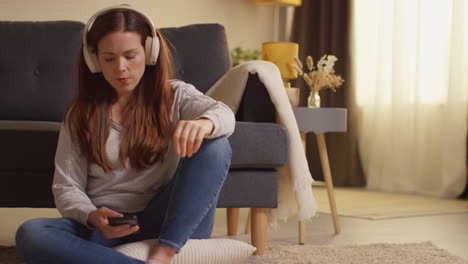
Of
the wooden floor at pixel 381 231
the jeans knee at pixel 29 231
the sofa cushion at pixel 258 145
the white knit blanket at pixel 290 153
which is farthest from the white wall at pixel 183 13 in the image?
the jeans knee at pixel 29 231

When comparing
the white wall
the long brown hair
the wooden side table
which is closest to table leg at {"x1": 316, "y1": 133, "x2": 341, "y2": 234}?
the wooden side table

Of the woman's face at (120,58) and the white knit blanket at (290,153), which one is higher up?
the woman's face at (120,58)

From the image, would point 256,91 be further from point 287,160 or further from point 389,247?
point 389,247

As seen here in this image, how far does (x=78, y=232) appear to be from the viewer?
146cm

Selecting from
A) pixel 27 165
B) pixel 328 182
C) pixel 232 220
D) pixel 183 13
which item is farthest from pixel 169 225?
pixel 183 13

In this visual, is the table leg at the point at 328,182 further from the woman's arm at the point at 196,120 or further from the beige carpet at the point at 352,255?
the woman's arm at the point at 196,120

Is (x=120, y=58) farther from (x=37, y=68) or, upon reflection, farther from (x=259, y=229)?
(x=37, y=68)

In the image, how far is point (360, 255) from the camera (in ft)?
6.73

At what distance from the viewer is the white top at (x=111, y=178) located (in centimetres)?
145

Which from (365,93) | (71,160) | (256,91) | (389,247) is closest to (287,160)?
(256,91)

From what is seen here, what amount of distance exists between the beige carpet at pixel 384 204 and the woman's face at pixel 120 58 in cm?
194

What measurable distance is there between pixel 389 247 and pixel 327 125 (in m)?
0.67

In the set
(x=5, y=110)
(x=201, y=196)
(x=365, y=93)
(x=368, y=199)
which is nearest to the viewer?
(x=201, y=196)

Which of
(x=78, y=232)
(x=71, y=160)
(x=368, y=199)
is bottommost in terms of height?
(x=368, y=199)
